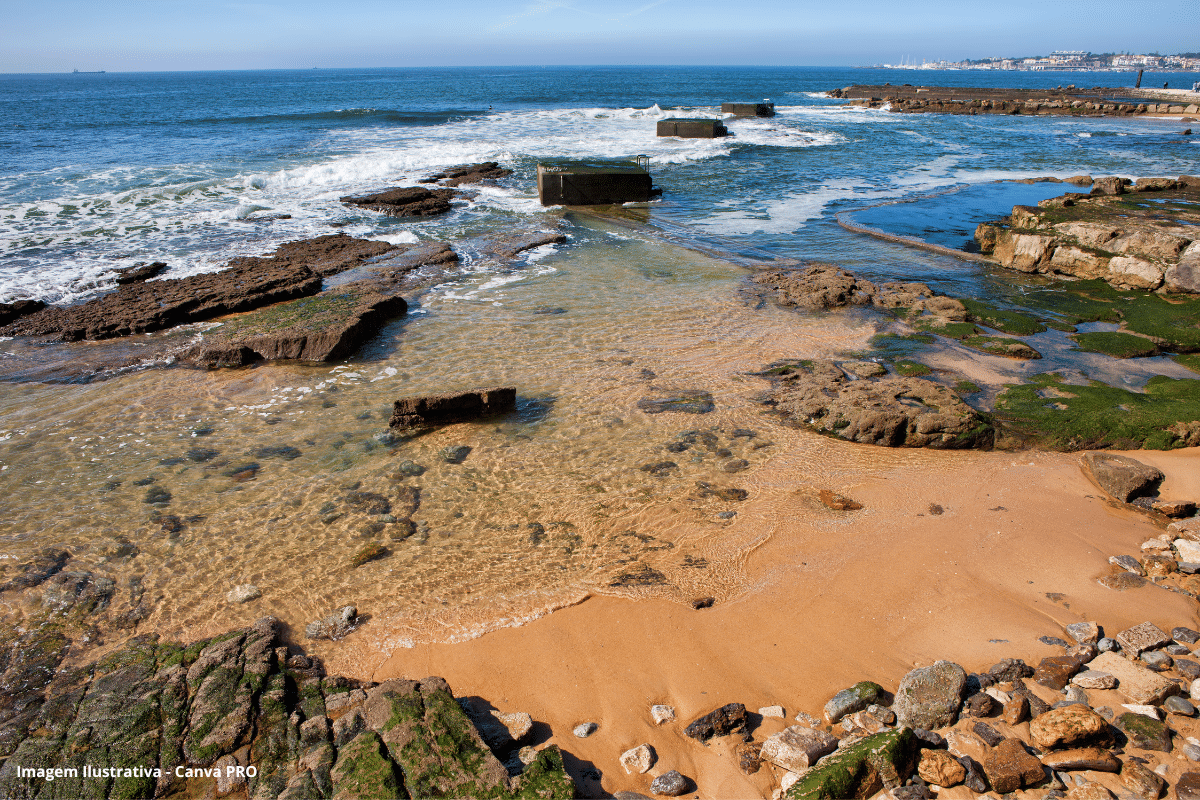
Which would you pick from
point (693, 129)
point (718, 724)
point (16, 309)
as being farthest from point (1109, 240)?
point (693, 129)

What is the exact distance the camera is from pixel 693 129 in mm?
33062

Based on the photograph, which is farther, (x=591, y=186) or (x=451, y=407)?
(x=591, y=186)

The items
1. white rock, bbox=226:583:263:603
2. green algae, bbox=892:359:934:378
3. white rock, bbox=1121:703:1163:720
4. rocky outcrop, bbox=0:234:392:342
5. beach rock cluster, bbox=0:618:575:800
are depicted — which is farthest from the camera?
rocky outcrop, bbox=0:234:392:342

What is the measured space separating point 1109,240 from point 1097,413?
683 cm

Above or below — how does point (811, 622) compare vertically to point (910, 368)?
below

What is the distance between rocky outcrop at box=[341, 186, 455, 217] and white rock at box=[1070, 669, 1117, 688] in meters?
16.6

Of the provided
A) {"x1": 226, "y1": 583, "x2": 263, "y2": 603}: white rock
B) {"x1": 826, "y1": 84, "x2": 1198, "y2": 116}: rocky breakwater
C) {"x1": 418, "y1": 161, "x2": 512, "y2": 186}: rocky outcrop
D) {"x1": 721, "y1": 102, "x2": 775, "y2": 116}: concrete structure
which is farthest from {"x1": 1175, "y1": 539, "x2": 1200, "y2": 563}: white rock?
{"x1": 826, "y1": 84, "x2": 1198, "y2": 116}: rocky breakwater

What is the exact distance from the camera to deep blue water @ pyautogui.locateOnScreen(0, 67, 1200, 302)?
1437cm

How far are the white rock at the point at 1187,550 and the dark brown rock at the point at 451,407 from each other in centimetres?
609

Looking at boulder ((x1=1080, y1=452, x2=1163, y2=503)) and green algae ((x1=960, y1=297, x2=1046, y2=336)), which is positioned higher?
green algae ((x1=960, y1=297, x2=1046, y2=336))

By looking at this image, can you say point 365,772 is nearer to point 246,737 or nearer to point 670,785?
point 246,737

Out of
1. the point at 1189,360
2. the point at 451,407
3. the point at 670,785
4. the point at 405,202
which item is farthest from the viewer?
the point at 405,202

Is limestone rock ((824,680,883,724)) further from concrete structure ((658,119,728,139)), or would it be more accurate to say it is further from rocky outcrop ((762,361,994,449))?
concrete structure ((658,119,728,139))

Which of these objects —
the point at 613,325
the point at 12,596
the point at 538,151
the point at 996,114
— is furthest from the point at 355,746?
the point at 996,114
